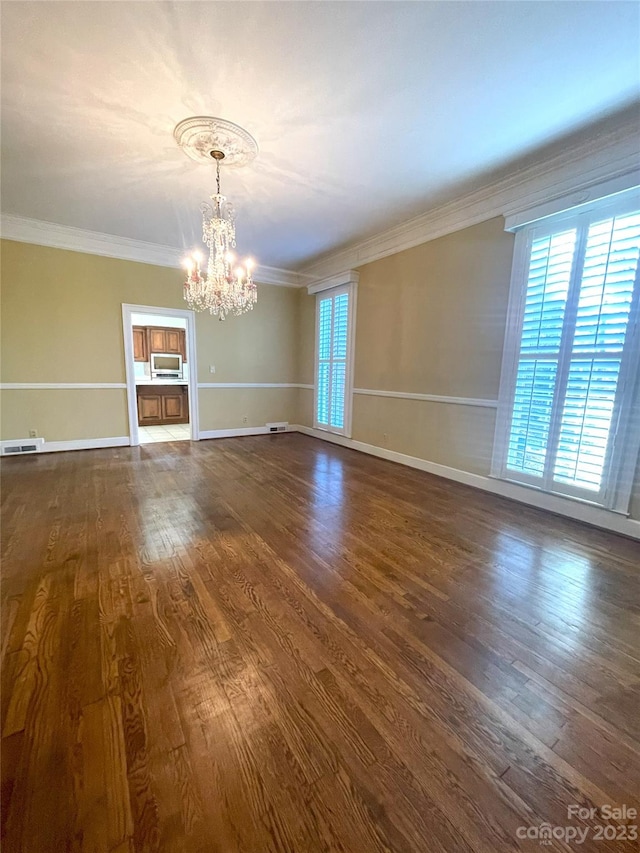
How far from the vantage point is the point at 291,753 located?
1.11 m

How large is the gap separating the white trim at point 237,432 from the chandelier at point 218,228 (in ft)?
8.55

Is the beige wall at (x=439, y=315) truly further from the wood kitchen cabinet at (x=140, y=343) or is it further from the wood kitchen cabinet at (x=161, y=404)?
the wood kitchen cabinet at (x=140, y=343)

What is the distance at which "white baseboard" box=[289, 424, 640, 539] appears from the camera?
270cm

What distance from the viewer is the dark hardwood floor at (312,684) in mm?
953

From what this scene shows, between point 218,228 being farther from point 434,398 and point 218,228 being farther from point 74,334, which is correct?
point 74,334

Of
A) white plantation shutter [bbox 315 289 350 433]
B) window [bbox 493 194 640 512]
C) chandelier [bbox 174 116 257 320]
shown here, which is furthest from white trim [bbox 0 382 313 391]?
window [bbox 493 194 640 512]

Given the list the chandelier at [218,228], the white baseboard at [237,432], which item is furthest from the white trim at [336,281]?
the white baseboard at [237,432]

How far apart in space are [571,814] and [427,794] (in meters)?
0.41

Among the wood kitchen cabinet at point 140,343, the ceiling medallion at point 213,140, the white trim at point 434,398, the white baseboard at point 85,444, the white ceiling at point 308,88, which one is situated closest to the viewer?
the white ceiling at point 308,88

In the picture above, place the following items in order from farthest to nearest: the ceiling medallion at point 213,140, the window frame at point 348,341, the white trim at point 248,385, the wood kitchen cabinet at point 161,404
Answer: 1. the wood kitchen cabinet at point 161,404
2. the white trim at point 248,385
3. the window frame at point 348,341
4. the ceiling medallion at point 213,140

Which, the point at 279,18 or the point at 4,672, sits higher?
the point at 279,18

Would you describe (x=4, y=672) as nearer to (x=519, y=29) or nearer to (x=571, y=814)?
(x=571, y=814)

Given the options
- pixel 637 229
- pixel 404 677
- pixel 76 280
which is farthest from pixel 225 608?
pixel 76 280

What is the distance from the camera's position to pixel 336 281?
17.5 feet
